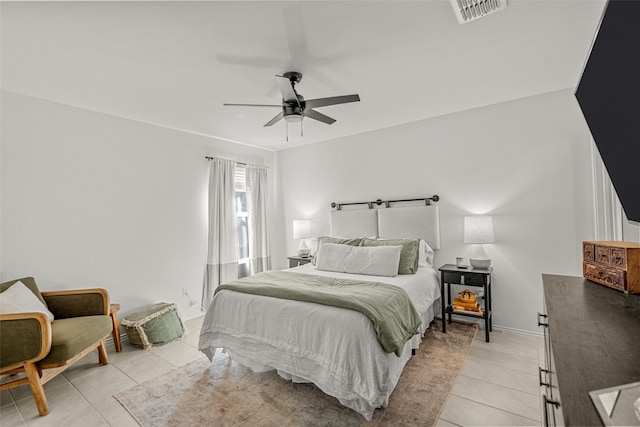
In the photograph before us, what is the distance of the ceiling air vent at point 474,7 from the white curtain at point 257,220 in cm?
370

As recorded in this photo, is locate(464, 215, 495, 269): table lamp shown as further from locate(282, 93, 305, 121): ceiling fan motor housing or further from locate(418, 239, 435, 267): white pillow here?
locate(282, 93, 305, 121): ceiling fan motor housing

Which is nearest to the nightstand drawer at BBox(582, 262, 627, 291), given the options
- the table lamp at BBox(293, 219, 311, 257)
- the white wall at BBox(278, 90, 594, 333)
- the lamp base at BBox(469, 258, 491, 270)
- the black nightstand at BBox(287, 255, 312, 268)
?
the lamp base at BBox(469, 258, 491, 270)

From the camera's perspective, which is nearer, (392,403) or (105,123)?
(392,403)

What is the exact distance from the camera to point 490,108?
344cm

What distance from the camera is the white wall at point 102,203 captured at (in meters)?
Result: 2.78

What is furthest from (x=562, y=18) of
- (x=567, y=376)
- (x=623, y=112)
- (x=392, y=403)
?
(x=392, y=403)

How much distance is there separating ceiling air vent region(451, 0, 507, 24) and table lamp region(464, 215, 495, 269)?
2.04 metres

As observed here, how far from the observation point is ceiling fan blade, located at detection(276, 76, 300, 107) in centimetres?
220

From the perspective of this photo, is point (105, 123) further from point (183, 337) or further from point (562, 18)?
point (562, 18)

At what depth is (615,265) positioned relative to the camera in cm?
158

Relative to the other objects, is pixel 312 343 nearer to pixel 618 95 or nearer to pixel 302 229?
pixel 618 95

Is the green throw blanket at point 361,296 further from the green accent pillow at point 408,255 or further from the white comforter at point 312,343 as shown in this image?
the green accent pillow at point 408,255

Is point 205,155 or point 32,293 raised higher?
point 205,155

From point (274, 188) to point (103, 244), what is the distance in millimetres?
2777
